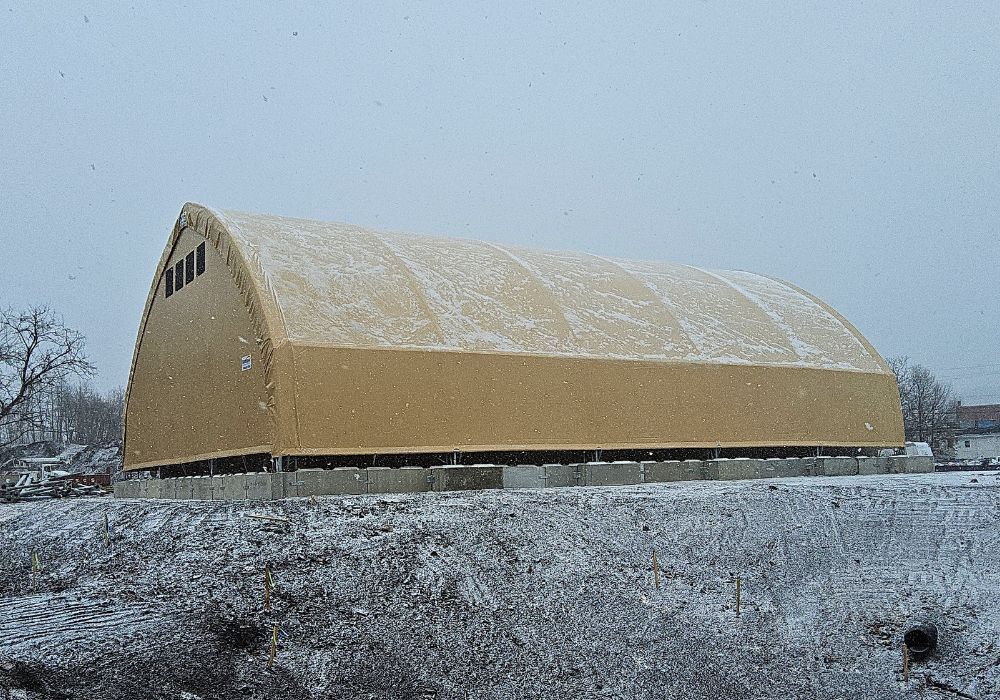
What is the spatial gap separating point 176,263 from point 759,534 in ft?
64.8

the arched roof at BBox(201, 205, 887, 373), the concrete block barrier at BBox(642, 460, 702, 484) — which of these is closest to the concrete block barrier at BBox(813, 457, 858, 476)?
the arched roof at BBox(201, 205, 887, 373)

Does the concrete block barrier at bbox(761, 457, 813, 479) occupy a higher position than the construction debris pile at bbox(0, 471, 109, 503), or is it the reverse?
the concrete block barrier at bbox(761, 457, 813, 479)

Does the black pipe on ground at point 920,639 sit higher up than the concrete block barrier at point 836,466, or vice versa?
the concrete block barrier at point 836,466

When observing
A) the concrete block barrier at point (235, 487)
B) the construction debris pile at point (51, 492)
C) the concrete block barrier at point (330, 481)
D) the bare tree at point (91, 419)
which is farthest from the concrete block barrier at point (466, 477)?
the bare tree at point (91, 419)

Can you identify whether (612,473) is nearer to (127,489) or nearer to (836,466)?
(836,466)

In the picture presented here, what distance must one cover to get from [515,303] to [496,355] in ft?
10.0

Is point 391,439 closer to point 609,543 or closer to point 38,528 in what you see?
point 609,543

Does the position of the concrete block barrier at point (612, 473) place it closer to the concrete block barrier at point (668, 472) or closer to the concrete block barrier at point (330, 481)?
the concrete block barrier at point (668, 472)

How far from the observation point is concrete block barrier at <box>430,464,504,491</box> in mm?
22328

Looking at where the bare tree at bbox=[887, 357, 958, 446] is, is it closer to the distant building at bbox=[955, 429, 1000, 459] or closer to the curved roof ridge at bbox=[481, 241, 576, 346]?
the distant building at bbox=[955, 429, 1000, 459]

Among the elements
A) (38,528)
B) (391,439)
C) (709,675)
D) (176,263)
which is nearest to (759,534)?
(709,675)

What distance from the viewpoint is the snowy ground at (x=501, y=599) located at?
1352cm

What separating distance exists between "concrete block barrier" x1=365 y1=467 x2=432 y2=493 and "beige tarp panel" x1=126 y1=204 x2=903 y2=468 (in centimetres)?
104

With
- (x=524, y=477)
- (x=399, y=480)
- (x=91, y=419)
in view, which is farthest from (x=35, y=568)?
(x=91, y=419)
